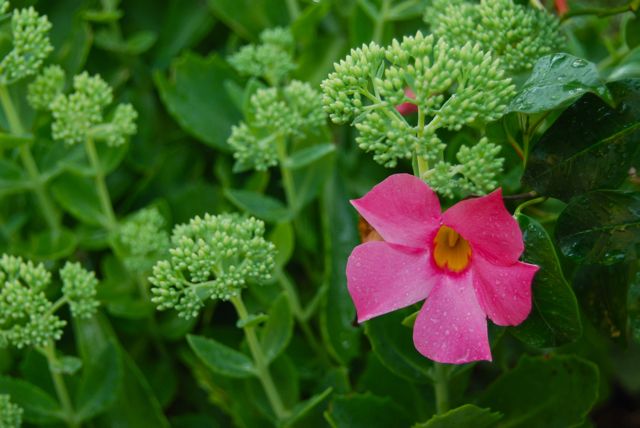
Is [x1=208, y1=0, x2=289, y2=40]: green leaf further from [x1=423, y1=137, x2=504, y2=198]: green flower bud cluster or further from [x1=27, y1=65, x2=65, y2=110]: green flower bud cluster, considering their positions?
[x1=423, y1=137, x2=504, y2=198]: green flower bud cluster

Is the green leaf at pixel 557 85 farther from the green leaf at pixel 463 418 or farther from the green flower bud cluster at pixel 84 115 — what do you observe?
the green flower bud cluster at pixel 84 115

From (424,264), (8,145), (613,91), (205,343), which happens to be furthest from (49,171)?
(613,91)

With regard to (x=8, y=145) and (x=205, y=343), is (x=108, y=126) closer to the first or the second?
(x=8, y=145)

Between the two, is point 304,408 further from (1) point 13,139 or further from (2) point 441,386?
(1) point 13,139

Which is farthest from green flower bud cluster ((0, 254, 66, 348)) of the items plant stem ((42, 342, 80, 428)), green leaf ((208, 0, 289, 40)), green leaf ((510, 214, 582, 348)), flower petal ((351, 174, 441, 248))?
green leaf ((208, 0, 289, 40))

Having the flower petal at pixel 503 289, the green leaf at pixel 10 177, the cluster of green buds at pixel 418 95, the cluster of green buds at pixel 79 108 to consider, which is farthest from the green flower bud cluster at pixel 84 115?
the flower petal at pixel 503 289

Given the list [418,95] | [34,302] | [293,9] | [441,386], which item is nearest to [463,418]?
[441,386]

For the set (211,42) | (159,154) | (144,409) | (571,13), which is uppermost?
(211,42)
